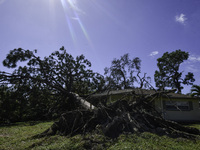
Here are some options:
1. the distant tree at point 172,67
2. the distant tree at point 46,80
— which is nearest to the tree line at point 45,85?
the distant tree at point 46,80

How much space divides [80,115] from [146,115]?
2.89m

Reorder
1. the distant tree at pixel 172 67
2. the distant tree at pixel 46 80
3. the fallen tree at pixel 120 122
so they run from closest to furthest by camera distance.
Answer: the fallen tree at pixel 120 122
the distant tree at pixel 46 80
the distant tree at pixel 172 67

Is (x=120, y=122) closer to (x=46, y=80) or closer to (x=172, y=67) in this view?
(x=46, y=80)

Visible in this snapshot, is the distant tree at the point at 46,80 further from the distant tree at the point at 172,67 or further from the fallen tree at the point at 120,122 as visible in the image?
the distant tree at the point at 172,67

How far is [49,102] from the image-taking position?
43.7 ft

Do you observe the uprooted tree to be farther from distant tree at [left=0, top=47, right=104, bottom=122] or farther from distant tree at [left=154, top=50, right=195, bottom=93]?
distant tree at [left=154, top=50, right=195, bottom=93]

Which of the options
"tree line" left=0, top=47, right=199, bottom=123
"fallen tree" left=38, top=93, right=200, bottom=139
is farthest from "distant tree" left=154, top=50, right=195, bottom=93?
"fallen tree" left=38, top=93, right=200, bottom=139

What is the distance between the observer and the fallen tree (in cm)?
546

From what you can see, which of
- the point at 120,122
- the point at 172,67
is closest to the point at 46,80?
the point at 120,122

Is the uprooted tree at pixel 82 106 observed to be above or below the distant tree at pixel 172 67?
below

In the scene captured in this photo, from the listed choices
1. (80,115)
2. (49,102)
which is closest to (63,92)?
(49,102)

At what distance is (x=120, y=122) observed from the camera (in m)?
5.75

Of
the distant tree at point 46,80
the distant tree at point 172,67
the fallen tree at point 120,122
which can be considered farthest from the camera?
the distant tree at point 172,67

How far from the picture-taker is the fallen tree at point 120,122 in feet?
17.9
